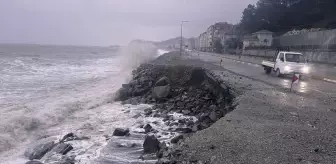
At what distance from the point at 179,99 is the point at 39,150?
771 centimetres

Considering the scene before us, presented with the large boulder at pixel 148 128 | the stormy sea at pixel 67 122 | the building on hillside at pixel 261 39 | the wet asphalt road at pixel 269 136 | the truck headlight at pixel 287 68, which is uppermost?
the building on hillside at pixel 261 39

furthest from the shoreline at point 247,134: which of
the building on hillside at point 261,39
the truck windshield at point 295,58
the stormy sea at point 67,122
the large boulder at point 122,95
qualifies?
the building on hillside at point 261,39

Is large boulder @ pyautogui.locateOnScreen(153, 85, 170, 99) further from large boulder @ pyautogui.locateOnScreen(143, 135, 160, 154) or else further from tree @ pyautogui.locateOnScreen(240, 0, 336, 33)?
tree @ pyautogui.locateOnScreen(240, 0, 336, 33)

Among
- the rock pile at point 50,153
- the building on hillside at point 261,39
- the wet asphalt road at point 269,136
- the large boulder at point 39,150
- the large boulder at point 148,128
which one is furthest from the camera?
the building on hillside at point 261,39

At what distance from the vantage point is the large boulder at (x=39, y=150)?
8.30m

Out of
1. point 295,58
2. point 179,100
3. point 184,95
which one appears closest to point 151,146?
point 179,100

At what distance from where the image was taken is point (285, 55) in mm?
19328

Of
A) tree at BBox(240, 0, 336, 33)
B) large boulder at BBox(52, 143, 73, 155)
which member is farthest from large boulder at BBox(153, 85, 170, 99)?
tree at BBox(240, 0, 336, 33)

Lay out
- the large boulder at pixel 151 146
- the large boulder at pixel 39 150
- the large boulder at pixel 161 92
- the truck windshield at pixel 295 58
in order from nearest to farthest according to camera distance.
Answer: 1. the large boulder at pixel 151 146
2. the large boulder at pixel 39 150
3. the large boulder at pixel 161 92
4. the truck windshield at pixel 295 58

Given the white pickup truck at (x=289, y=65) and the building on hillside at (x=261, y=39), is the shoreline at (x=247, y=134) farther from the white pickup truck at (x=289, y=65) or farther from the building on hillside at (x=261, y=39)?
the building on hillside at (x=261, y=39)

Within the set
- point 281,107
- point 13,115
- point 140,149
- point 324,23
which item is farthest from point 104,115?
point 324,23

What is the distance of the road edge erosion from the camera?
7.70 metres

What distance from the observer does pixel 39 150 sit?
8.55m

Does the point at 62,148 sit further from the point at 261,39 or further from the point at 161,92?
the point at 261,39
